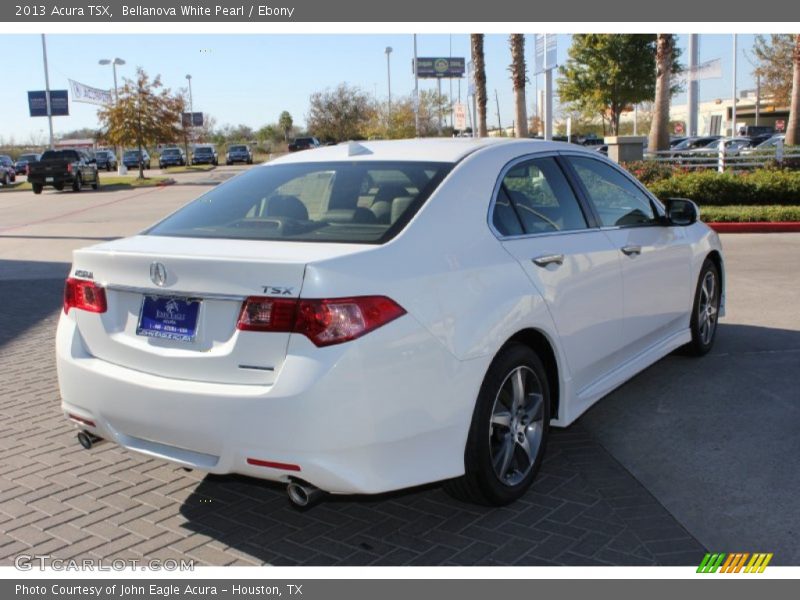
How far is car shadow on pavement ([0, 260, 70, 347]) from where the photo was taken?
8710 mm

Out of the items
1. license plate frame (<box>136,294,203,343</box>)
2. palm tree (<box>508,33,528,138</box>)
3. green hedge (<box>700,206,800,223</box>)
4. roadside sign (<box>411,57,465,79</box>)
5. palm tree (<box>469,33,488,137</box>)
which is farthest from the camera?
roadside sign (<box>411,57,465,79</box>)

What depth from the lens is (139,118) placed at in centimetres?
4438

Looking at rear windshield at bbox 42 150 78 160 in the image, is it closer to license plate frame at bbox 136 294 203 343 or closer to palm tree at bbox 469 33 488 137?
palm tree at bbox 469 33 488 137

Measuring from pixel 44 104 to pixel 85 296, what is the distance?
68.7m

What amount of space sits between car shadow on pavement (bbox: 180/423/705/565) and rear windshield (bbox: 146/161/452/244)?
1.17 m

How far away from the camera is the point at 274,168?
479 centimetres

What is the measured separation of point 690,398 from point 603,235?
145cm

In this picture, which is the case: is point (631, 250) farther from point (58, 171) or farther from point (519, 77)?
point (58, 171)

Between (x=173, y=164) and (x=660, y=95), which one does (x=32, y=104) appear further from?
(x=660, y=95)

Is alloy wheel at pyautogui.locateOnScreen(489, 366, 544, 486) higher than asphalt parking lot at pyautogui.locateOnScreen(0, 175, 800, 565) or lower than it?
higher

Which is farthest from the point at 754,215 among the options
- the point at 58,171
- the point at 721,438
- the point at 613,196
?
the point at 58,171

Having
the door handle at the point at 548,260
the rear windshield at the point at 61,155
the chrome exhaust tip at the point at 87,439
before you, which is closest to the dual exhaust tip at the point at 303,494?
the chrome exhaust tip at the point at 87,439

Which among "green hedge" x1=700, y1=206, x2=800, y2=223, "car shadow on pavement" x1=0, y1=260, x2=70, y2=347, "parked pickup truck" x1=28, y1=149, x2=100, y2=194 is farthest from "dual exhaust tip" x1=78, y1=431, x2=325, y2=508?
"parked pickup truck" x1=28, y1=149, x2=100, y2=194

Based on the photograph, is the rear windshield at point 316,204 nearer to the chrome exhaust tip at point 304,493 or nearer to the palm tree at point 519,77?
the chrome exhaust tip at point 304,493
